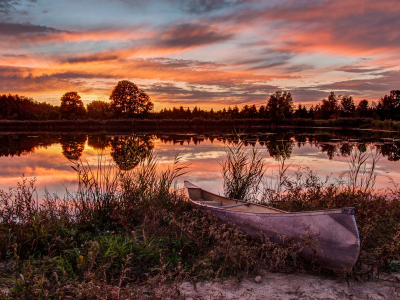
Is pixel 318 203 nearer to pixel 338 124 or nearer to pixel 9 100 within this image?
pixel 338 124

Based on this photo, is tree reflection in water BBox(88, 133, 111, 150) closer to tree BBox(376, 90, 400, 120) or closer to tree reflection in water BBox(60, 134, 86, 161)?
tree reflection in water BBox(60, 134, 86, 161)

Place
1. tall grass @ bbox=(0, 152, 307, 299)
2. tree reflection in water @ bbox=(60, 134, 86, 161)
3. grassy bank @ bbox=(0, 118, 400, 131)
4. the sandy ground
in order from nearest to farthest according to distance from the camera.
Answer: tall grass @ bbox=(0, 152, 307, 299)
the sandy ground
tree reflection in water @ bbox=(60, 134, 86, 161)
grassy bank @ bbox=(0, 118, 400, 131)

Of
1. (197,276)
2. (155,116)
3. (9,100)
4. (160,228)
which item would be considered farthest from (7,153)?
(9,100)

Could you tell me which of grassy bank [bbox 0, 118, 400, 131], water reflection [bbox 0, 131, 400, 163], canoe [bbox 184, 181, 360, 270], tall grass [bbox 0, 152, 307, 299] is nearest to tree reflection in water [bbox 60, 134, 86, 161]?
water reflection [bbox 0, 131, 400, 163]

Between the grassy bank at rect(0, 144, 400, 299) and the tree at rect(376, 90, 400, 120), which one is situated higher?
the tree at rect(376, 90, 400, 120)

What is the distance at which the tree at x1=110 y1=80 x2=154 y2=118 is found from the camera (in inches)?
2453

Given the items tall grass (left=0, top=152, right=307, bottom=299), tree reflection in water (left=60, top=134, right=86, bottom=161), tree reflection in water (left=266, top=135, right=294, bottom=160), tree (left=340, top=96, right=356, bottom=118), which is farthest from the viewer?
tree (left=340, top=96, right=356, bottom=118)

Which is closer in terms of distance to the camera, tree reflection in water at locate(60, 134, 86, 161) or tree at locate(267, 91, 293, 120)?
tree reflection in water at locate(60, 134, 86, 161)

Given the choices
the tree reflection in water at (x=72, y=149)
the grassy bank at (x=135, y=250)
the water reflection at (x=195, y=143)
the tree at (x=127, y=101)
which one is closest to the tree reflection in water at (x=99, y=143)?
the water reflection at (x=195, y=143)

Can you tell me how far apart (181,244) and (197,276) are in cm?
87

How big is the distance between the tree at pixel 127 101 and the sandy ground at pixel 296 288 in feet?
201

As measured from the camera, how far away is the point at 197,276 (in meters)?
3.82

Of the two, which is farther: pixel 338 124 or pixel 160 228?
pixel 338 124

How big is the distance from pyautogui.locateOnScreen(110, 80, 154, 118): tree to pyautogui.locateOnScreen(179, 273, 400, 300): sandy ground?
201 feet
